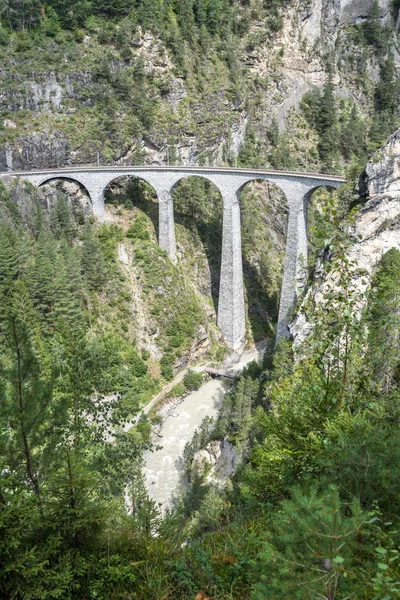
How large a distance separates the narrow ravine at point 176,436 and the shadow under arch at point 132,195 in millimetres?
17497

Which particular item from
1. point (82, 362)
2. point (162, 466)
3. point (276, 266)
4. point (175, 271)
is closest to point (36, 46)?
point (175, 271)

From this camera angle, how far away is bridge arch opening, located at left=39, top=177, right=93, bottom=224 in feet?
132

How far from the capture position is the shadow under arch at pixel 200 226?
45500 millimetres

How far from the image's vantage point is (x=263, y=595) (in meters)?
3.26

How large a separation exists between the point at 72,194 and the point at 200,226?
47.0 ft

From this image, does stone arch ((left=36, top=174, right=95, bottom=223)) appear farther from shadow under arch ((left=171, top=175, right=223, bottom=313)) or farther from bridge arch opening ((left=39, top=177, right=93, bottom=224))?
shadow under arch ((left=171, top=175, right=223, bottom=313))

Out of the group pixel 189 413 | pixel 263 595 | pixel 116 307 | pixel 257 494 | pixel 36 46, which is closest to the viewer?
pixel 263 595

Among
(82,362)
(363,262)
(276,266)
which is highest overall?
(82,362)

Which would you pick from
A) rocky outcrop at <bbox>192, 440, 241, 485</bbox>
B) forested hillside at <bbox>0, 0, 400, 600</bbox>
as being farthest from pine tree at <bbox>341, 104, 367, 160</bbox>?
rocky outcrop at <bbox>192, 440, 241, 485</bbox>

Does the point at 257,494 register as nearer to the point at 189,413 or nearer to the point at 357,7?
the point at 189,413

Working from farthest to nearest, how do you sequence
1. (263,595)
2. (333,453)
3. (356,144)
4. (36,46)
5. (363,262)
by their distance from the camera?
(356,144), (36,46), (363,262), (333,453), (263,595)

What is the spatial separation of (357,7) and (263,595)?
88220mm

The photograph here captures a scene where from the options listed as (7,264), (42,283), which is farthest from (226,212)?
(7,264)

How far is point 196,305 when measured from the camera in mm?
42062
